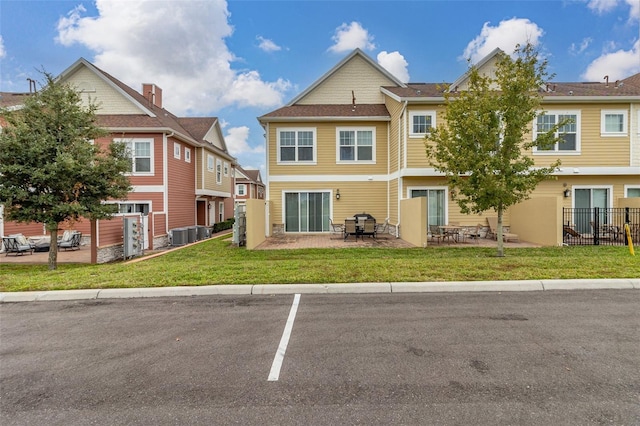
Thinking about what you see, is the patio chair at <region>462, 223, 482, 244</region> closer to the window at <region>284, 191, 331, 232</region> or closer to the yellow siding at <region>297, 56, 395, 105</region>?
the window at <region>284, 191, 331, 232</region>

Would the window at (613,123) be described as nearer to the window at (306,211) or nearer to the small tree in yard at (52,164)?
the window at (306,211)

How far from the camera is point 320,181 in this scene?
56.3 ft

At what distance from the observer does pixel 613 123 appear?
14.9 meters

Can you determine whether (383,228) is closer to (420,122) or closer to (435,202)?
(435,202)

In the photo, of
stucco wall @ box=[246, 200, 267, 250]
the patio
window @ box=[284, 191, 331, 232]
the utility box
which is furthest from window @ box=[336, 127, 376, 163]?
the utility box

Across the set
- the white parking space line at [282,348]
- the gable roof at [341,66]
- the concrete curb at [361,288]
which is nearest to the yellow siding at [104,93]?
the gable roof at [341,66]

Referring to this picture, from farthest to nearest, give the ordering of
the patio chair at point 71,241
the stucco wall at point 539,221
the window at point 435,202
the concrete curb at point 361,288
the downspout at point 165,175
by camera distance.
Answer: the downspout at point 165,175
the window at point 435,202
the patio chair at point 71,241
the stucco wall at point 539,221
the concrete curb at point 361,288

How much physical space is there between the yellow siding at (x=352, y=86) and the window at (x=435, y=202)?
6.79m

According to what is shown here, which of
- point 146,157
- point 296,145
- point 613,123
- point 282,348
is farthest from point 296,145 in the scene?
point 613,123

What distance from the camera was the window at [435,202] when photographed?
609 inches

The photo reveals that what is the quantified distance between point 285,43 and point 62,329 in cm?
2067

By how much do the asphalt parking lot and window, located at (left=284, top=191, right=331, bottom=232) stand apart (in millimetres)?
11478

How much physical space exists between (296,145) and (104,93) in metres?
11.5

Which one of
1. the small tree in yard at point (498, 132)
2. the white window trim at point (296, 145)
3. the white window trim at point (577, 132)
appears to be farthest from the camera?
the white window trim at point (296, 145)
